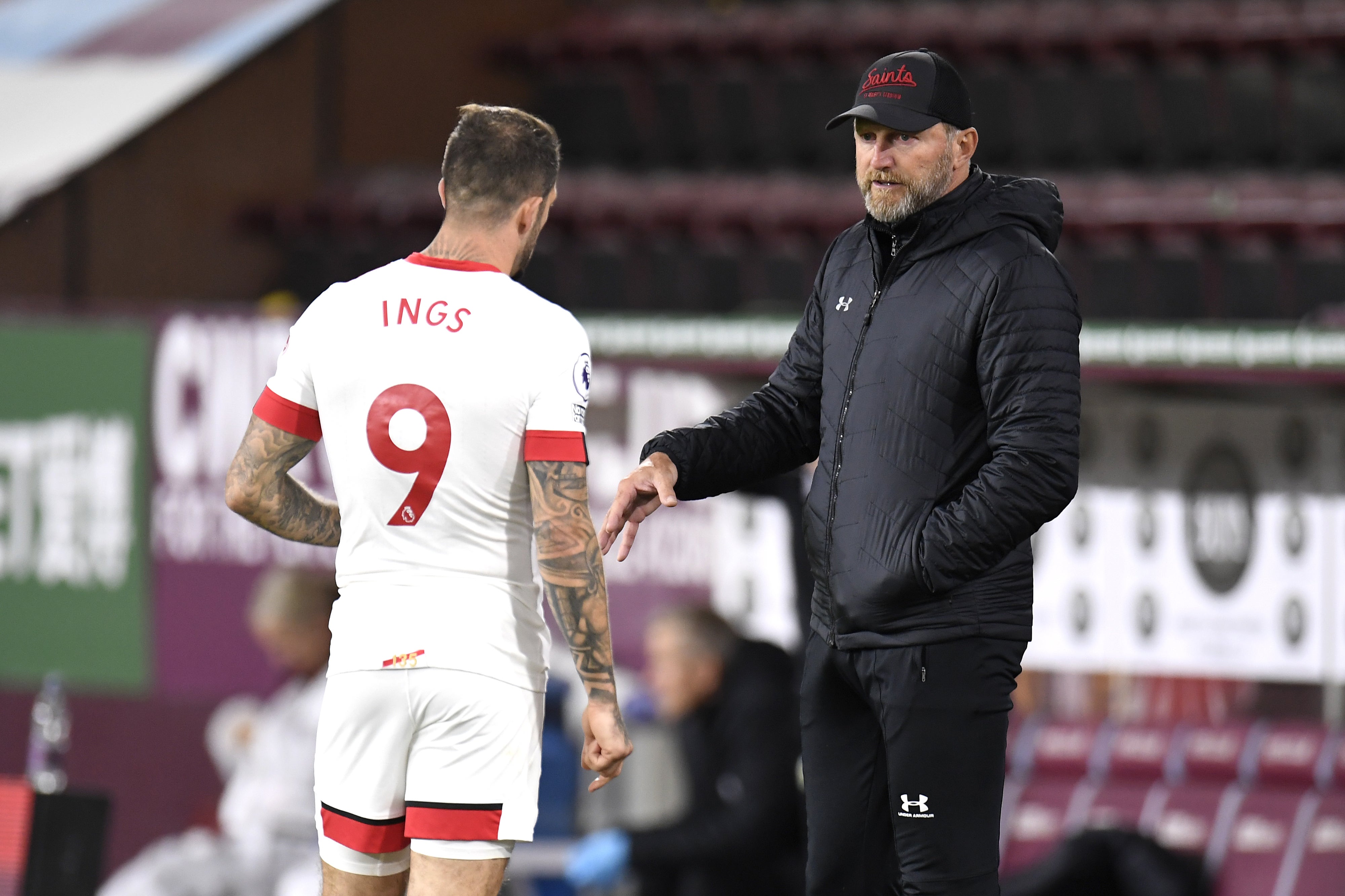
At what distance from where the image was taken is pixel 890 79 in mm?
2588

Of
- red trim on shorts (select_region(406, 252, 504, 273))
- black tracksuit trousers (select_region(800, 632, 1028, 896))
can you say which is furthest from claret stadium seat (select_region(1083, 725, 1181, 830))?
red trim on shorts (select_region(406, 252, 504, 273))

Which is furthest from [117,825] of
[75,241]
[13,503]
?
[75,241]

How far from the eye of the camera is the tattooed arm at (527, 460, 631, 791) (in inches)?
105

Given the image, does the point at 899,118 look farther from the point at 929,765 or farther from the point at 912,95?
the point at 929,765

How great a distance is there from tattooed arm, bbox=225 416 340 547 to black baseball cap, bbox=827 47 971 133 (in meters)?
1.02

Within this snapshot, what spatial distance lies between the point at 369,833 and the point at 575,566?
515mm

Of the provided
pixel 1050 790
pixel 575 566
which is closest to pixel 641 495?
pixel 575 566

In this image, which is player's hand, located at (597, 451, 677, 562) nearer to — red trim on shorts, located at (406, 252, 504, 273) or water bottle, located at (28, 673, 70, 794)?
red trim on shorts, located at (406, 252, 504, 273)

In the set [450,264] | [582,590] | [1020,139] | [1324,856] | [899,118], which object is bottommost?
[1324,856]

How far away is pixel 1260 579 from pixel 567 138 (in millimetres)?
4997

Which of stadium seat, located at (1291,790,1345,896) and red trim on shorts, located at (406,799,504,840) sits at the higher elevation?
red trim on shorts, located at (406,799,504,840)

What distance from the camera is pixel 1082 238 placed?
727 cm

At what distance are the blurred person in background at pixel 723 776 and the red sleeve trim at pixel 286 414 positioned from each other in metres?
2.27

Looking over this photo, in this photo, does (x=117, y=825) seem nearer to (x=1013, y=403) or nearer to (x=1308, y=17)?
(x=1013, y=403)
